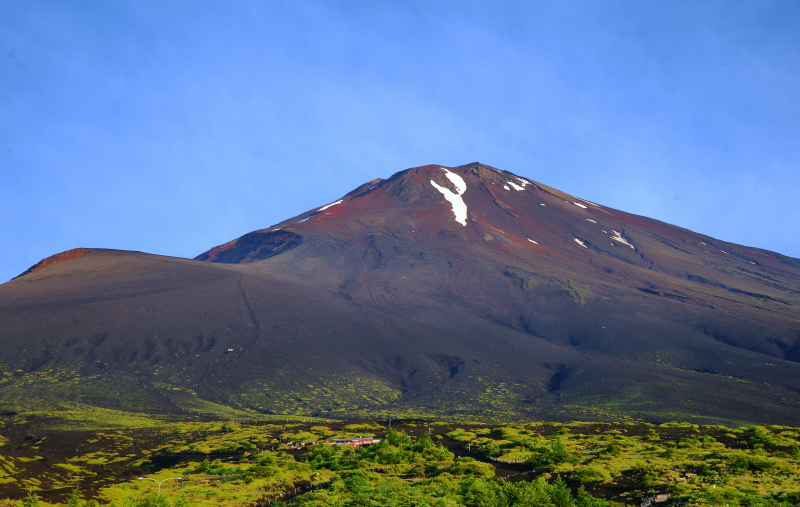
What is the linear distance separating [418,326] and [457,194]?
264 ft

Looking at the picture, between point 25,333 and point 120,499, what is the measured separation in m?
73.4

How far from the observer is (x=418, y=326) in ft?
346

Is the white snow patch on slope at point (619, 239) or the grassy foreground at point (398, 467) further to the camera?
the white snow patch on slope at point (619, 239)

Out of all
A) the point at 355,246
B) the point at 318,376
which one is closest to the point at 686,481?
the point at 318,376

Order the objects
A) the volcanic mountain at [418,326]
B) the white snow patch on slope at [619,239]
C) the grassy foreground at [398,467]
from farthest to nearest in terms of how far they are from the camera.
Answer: the white snow patch on slope at [619,239] → the volcanic mountain at [418,326] → the grassy foreground at [398,467]

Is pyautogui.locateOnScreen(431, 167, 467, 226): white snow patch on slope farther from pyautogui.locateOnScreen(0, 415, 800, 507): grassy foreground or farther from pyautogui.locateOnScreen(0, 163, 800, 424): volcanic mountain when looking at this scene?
pyautogui.locateOnScreen(0, 415, 800, 507): grassy foreground

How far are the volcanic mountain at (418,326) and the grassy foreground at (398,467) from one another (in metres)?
19.4

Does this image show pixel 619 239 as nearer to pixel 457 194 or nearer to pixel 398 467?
pixel 457 194

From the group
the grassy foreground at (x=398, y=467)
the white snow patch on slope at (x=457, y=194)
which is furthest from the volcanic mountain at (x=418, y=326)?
the grassy foreground at (x=398, y=467)

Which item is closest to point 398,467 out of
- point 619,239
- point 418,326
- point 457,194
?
point 418,326

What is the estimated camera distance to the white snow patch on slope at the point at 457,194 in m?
166

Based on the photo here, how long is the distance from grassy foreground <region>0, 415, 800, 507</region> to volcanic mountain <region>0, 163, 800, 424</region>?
1944 centimetres

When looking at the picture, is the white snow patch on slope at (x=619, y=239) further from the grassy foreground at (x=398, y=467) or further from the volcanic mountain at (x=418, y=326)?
the grassy foreground at (x=398, y=467)

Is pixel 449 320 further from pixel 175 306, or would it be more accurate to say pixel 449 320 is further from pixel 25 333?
pixel 25 333
